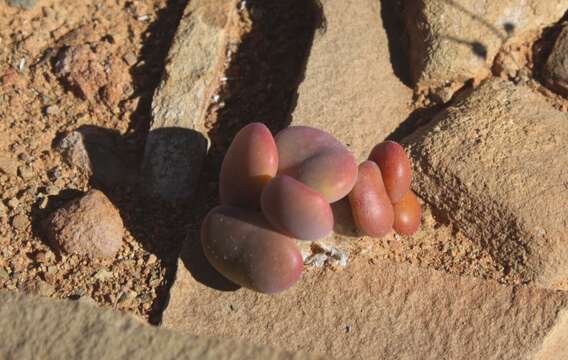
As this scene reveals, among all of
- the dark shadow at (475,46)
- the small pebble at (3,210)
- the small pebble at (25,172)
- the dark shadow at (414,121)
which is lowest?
the small pebble at (3,210)

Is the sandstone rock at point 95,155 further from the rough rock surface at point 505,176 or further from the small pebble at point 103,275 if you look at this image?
the rough rock surface at point 505,176

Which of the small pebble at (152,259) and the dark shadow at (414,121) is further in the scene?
the dark shadow at (414,121)

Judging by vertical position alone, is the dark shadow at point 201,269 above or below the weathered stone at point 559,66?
below

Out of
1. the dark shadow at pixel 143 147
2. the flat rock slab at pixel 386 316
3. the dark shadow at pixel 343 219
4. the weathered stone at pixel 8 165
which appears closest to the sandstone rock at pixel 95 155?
the dark shadow at pixel 143 147

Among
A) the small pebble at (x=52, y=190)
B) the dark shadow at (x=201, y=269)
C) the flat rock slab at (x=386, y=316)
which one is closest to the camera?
the flat rock slab at (x=386, y=316)

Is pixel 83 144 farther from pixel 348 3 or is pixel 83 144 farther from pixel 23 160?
pixel 348 3

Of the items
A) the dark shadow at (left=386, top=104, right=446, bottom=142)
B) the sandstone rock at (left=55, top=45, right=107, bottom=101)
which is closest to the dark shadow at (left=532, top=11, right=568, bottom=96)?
the dark shadow at (left=386, top=104, right=446, bottom=142)

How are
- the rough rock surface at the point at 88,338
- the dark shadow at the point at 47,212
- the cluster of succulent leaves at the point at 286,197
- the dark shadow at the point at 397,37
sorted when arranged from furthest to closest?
the dark shadow at the point at 397,37, the dark shadow at the point at 47,212, the cluster of succulent leaves at the point at 286,197, the rough rock surface at the point at 88,338

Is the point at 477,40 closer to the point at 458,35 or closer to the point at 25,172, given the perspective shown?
the point at 458,35

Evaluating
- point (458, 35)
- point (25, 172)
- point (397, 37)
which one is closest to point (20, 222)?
point (25, 172)
